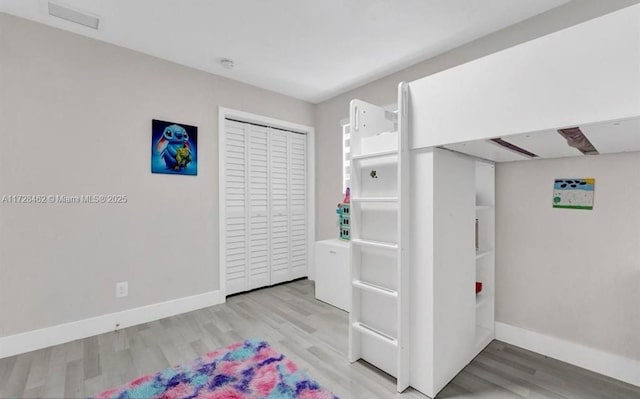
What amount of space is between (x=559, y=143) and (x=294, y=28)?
2034 mm

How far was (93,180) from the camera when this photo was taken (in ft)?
8.27

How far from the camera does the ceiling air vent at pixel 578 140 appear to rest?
53.8 inches

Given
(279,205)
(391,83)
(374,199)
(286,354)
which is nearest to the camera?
(374,199)

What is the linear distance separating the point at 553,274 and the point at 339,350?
5.75 ft

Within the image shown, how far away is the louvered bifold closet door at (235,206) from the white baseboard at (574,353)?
2.77 m

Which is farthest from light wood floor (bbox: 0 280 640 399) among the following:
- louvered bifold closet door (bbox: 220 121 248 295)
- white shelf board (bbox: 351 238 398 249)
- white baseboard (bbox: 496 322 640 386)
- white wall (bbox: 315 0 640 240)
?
white wall (bbox: 315 0 640 240)

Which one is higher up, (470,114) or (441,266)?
(470,114)

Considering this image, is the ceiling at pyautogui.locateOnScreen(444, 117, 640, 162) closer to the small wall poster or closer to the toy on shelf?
the small wall poster

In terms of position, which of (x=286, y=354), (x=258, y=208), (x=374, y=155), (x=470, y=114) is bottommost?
(x=286, y=354)

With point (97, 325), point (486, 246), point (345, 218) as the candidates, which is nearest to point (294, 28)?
point (345, 218)

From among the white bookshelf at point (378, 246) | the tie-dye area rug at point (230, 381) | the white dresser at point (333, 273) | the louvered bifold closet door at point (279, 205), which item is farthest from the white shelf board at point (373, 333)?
the louvered bifold closet door at point (279, 205)

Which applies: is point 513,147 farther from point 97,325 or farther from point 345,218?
point 97,325

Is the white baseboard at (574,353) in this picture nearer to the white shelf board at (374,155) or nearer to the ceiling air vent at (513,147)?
the ceiling air vent at (513,147)

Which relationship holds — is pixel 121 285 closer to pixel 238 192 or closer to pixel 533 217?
pixel 238 192
